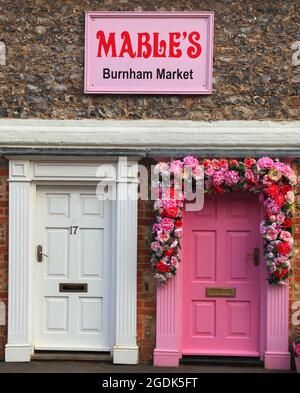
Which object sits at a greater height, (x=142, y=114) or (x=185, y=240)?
(x=142, y=114)

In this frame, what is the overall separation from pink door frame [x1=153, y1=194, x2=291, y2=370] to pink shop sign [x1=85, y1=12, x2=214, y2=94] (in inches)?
84.3

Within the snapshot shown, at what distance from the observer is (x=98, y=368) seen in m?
8.71

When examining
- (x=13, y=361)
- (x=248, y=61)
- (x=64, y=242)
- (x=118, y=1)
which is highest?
(x=118, y=1)

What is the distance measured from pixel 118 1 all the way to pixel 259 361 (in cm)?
439

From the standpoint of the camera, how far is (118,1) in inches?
352

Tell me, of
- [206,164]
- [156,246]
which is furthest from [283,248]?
[156,246]

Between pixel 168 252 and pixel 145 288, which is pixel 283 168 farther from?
pixel 145 288

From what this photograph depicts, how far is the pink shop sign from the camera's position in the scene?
29.2 ft

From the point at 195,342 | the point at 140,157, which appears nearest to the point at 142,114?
the point at 140,157

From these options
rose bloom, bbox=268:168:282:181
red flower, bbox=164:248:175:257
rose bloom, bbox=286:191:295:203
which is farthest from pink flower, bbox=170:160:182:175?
rose bloom, bbox=286:191:295:203

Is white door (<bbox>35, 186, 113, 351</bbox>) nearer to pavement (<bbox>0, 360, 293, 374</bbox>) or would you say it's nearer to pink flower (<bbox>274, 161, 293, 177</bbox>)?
pavement (<bbox>0, 360, 293, 374</bbox>)

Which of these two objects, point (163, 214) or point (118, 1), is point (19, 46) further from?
point (163, 214)

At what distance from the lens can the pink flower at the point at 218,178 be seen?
8.65 metres

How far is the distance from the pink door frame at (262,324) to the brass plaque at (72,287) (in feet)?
2.88
